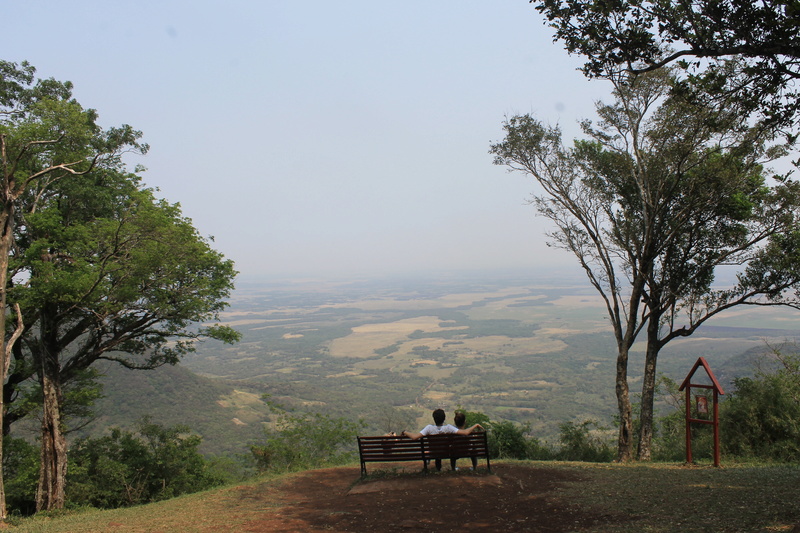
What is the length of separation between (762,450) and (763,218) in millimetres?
6208

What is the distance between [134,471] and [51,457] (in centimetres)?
343

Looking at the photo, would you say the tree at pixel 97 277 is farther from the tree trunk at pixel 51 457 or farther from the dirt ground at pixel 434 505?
the dirt ground at pixel 434 505

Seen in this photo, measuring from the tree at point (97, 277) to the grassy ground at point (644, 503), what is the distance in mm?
5778

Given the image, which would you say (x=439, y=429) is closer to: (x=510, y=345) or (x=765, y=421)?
(x=765, y=421)

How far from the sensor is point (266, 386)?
64188 mm

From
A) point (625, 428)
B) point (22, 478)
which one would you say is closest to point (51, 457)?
point (22, 478)

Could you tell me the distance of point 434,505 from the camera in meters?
6.89

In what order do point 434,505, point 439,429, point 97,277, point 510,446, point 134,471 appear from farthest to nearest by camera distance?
1. point 134,471
2. point 510,446
3. point 97,277
4. point 439,429
5. point 434,505

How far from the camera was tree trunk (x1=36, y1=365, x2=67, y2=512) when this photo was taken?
12602 millimetres

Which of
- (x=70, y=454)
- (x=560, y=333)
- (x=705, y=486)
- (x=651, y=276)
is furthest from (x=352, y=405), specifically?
(x=560, y=333)

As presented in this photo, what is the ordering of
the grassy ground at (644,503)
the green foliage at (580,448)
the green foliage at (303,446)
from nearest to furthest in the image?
the grassy ground at (644,503), the green foliage at (303,446), the green foliage at (580,448)

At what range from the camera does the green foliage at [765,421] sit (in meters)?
11.8

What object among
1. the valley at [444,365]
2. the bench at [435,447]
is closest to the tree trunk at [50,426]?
the bench at [435,447]

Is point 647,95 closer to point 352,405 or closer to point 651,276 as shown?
point 651,276
